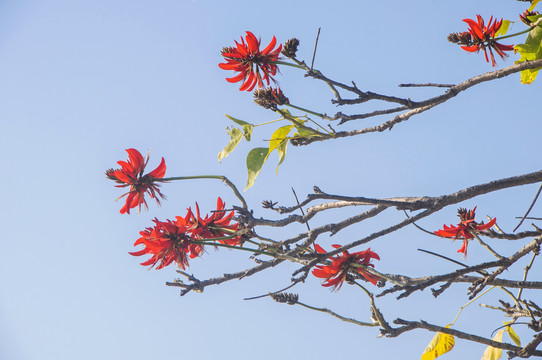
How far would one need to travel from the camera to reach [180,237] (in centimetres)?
169

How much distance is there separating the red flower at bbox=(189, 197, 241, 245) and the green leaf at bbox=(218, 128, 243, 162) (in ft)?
0.43

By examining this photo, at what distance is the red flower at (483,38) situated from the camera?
1.81 meters

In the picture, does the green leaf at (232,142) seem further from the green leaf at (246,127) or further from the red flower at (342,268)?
the red flower at (342,268)

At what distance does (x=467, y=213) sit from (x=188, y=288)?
2.77ft

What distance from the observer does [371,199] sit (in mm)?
1486

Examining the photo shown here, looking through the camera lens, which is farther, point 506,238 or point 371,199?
point 506,238

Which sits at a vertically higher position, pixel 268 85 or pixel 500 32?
pixel 500 32

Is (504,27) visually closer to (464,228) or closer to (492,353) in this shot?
(464,228)

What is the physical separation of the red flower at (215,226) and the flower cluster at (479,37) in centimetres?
86

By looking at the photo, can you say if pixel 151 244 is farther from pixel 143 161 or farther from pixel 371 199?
pixel 371 199

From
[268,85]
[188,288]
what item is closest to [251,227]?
[188,288]

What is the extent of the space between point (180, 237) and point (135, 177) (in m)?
0.22

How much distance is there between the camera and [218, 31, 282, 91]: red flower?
70.2 inches

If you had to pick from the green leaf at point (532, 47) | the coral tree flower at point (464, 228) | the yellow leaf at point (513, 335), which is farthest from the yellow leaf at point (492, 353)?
the green leaf at point (532, 47)
